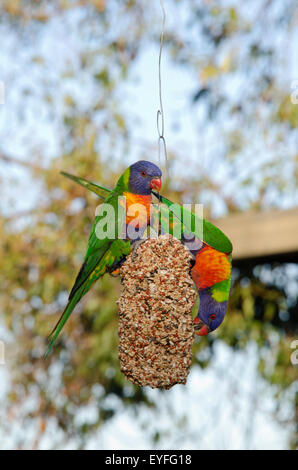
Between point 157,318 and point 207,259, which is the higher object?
point 207,259

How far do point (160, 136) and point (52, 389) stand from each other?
2.87 m

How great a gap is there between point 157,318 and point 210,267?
0.25 meters

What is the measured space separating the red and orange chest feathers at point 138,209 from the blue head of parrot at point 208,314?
282 millimetres

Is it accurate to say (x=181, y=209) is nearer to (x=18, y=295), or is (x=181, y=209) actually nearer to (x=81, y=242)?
(x=81, y=242)

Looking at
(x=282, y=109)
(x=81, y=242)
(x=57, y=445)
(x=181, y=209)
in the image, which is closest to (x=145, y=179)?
(x=181, y=209)

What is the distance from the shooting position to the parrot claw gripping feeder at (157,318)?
1.54m

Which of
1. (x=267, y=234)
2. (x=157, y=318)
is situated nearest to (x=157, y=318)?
(x=157, y=318)

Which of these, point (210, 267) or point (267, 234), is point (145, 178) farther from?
point (267, 234)

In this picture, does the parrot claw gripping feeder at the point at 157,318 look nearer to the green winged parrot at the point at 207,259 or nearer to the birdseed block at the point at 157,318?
the birdseed block at the point at 157,318

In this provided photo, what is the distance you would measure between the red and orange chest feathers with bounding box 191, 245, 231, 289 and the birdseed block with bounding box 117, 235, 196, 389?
120mm

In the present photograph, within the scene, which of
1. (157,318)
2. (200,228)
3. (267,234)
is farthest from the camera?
(267,234)

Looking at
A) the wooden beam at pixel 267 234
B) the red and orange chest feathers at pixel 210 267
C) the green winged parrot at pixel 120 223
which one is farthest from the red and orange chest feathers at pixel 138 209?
the wooden beam at pixel 267 234

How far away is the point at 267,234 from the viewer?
276 cm

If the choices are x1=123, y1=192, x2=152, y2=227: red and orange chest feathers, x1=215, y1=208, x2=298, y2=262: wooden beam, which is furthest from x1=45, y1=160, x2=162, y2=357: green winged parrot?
x1=215, y1=208, x2=298, y2=262: wooden beam
